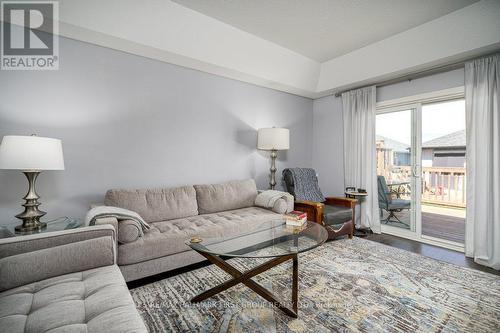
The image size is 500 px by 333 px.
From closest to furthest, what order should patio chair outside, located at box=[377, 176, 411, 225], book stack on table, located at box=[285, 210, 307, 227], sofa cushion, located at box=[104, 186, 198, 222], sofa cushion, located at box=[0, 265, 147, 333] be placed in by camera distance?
sofa cushion, located at box=[0, 265, 147, 333]
book stack on table, located at box=[285, 210, 307, 227]
sofa cushion, located at box=[104, 186, 198, 222]
patio chair outside, located at box=[377, 176, 411, 225]

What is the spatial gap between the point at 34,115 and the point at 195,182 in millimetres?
1826

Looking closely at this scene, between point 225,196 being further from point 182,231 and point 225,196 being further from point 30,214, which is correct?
point 30,214

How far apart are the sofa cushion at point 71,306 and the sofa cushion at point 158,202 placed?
110 cm

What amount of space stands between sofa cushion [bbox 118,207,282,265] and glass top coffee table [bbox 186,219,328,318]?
0.38 meters

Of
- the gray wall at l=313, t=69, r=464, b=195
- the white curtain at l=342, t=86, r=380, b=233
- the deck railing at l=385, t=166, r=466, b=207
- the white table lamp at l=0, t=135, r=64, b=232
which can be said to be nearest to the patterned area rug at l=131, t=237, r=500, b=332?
the white table lamp at l=0, t=135, r=64, b=232

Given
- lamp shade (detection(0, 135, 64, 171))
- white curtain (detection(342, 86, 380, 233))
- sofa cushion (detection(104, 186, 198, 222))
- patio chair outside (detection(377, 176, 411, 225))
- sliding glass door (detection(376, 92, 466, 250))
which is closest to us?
lamp shade (detection(0, 135, 64, 171))

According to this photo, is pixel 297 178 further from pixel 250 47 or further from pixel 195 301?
pixel 195 301

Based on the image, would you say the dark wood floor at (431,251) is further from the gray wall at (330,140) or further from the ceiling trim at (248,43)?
the ceiling trim at (248,43)

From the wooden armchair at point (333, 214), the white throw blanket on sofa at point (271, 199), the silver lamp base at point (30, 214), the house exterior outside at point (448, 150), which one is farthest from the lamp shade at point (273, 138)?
the house exterior outside at point (448, 150)

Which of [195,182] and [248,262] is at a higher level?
[195,182]

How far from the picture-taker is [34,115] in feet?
7.30

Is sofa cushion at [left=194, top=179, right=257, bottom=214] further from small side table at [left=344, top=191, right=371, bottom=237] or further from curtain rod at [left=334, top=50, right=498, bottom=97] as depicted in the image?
curtain rod at [left=334, top=50, right=498, bottom=97]

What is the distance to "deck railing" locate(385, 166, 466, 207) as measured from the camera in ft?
15.4

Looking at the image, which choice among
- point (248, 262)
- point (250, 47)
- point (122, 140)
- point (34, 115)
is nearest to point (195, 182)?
point (122, 140)
